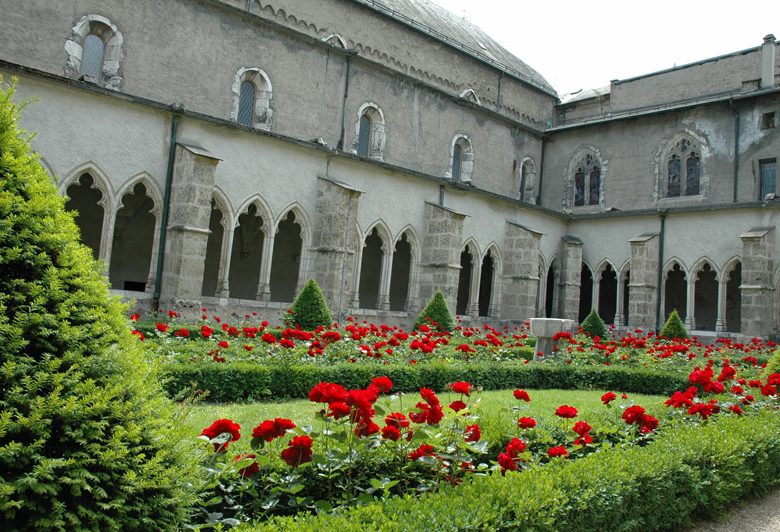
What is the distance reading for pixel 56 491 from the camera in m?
1.95

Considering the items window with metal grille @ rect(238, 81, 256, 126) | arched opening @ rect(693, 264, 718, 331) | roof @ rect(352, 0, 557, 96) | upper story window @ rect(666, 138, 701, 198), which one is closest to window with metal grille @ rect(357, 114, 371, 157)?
window with metal grille @ rect(238, 81, 256, 126)

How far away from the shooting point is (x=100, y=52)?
14.6 meters

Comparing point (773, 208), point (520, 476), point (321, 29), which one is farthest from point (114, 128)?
point (773, 208)

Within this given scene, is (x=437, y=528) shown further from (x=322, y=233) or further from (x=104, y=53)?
(x=104, y=53)

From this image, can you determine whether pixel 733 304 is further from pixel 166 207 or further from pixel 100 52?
pixel 100 52

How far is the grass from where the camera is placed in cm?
477

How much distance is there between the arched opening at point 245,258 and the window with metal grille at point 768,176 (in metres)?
15.8

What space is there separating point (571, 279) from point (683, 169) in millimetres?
6034

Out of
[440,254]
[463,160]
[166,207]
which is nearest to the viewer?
[166,207]

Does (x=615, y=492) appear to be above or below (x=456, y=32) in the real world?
below

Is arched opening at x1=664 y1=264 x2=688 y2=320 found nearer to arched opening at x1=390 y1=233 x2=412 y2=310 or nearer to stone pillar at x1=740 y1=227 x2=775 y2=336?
stone pillar at x1=740 y1=227 x2=775 y2=336

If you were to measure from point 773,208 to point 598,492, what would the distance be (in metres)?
16.5

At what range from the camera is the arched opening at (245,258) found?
1683 cm

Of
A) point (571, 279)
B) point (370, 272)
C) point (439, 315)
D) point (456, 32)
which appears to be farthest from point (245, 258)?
point (456, 32)
